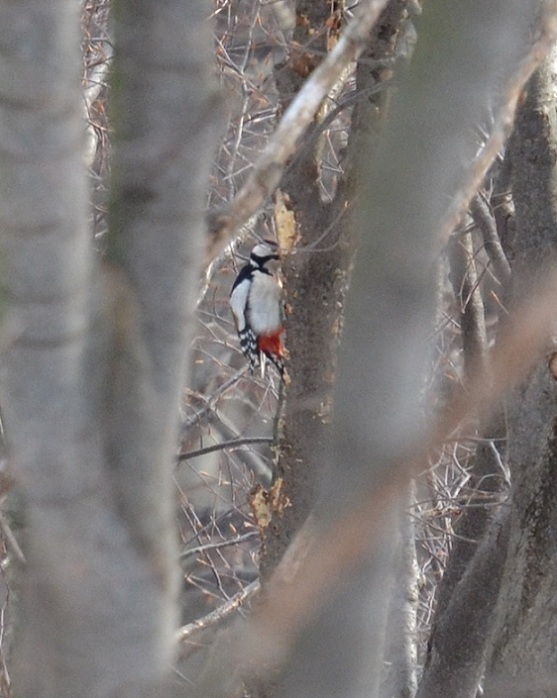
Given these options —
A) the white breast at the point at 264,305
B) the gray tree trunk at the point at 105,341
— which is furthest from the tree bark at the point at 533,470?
the white breast at the point at 264,305

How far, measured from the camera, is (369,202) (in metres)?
1.21

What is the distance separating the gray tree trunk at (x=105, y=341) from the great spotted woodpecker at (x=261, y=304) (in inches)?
131

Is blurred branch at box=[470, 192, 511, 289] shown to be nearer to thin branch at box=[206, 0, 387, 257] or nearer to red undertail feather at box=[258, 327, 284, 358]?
red undertail feather at box=[258, 327, 284, 358]

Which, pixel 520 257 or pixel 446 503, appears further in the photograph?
pixel 446 503

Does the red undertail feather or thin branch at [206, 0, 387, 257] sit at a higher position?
thin branch at [206, 0, 387, 257]

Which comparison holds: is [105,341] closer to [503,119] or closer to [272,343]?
[503,119]

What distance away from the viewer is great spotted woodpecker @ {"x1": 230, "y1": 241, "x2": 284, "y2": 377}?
4.69 m

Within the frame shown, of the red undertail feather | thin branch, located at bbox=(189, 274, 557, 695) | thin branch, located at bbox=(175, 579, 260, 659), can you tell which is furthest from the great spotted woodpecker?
A: thin branch, located at bbox=(189, 274, 557, 695)

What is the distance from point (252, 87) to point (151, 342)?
324 centimetres

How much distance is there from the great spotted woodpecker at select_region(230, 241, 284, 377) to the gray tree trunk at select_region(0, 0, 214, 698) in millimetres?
3334

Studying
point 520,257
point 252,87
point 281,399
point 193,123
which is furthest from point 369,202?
point 252,87

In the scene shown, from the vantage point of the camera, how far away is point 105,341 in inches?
49.4

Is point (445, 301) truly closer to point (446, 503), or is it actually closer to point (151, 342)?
point (446, 503)

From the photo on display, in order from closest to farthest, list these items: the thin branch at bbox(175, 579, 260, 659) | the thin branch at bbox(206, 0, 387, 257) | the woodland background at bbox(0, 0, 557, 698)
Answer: the woodland background at bbox(0, 0, 557, 698) → the thin branch at bbox(206, 0, 387, 257) → the thin branch at bbox(175, 579, 260, 659)
